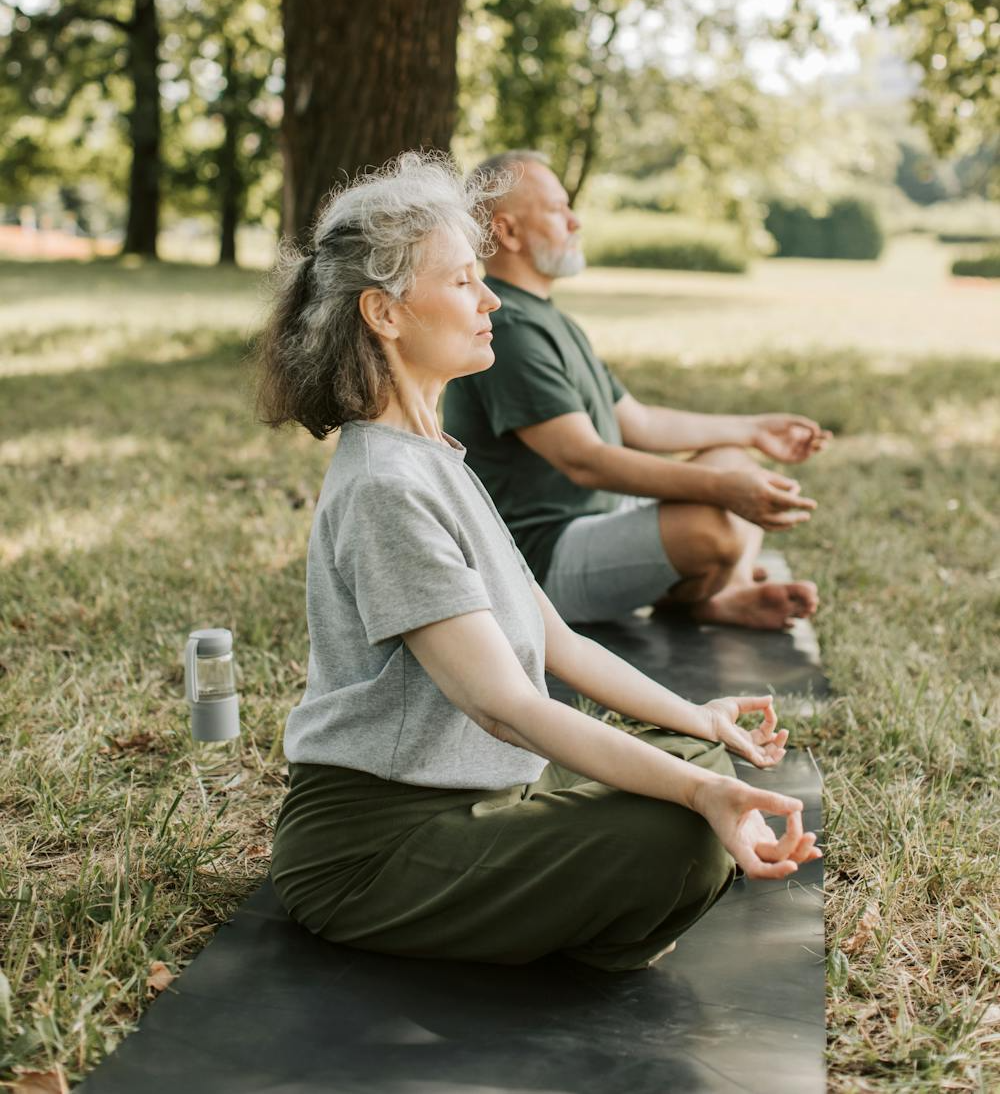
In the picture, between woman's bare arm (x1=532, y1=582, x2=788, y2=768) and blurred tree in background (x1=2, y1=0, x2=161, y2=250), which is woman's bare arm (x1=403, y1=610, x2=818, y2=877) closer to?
woman's bare arm (x1=532, y1=582, x2=788, y2=768)

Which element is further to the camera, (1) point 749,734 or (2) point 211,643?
(2) point 211,643

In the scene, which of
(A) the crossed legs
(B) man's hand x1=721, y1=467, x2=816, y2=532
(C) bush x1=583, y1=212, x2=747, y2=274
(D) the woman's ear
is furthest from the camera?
(C) bush x1=583, y1=212, x2=747, y2=274

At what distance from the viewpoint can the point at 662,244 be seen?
30422 mm

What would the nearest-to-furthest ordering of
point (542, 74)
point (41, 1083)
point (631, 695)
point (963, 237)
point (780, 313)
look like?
point (41, 1083) → point (631, 695) → point (780, 313) → point (542, 74) → point (963, 237)

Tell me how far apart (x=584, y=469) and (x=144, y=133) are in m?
20.8

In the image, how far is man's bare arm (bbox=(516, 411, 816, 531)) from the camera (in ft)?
11.7

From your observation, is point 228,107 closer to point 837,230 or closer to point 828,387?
point 828,387

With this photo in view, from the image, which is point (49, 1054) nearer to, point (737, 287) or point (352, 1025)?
point (352, 1025)

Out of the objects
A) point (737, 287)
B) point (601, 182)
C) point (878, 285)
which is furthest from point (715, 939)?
point (601, 182)

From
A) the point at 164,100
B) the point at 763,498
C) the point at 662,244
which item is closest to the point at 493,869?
the point at 763,498

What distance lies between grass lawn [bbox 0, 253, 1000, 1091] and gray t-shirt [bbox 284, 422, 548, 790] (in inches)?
20.1

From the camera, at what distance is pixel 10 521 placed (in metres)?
5.05

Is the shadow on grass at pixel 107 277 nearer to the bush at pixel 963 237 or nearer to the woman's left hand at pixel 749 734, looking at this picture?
the woman's left hand at pixel 749 734

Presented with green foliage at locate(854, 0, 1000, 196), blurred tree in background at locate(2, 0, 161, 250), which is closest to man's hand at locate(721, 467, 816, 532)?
green foliage at locate(854, 0, 1000, 196)
